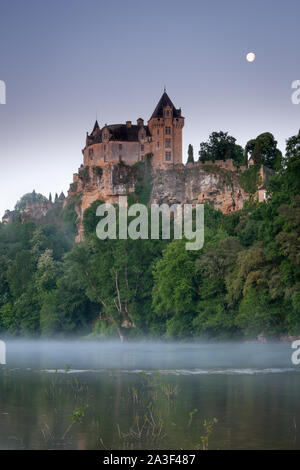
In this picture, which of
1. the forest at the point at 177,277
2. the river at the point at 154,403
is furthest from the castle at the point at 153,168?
the river at the point at 154,403

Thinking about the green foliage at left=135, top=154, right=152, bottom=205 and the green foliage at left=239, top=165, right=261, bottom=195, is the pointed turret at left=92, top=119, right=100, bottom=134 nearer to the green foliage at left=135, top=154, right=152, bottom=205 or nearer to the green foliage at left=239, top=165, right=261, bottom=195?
the green foliage at left=135, top=154, right=152, bottom=205

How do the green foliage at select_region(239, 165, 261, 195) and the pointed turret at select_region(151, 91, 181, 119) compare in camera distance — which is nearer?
the green foliage at select_region(239, 165, 261, 195)

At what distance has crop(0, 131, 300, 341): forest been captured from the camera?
1863 inches

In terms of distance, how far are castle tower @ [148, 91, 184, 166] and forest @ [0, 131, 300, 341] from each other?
517 centimetres

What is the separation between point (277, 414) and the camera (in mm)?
22547

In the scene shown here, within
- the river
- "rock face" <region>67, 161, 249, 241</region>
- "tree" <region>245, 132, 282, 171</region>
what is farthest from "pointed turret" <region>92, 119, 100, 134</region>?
the river

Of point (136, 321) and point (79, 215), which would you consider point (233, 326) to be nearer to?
point (136, 321)

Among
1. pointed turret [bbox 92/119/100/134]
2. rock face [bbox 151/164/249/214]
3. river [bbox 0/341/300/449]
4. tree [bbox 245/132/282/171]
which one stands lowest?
river [bbox 0/341/300/449]

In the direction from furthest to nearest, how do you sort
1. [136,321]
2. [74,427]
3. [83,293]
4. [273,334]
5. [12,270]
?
1. [12,270]
2. [83,293]
3. [136,321]
4. [273,334]
5. [74,427]

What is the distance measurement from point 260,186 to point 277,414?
65.0 metres

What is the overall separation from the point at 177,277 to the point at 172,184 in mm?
40531

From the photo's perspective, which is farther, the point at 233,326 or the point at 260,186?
the point at 260,186

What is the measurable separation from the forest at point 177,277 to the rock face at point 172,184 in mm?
3012
